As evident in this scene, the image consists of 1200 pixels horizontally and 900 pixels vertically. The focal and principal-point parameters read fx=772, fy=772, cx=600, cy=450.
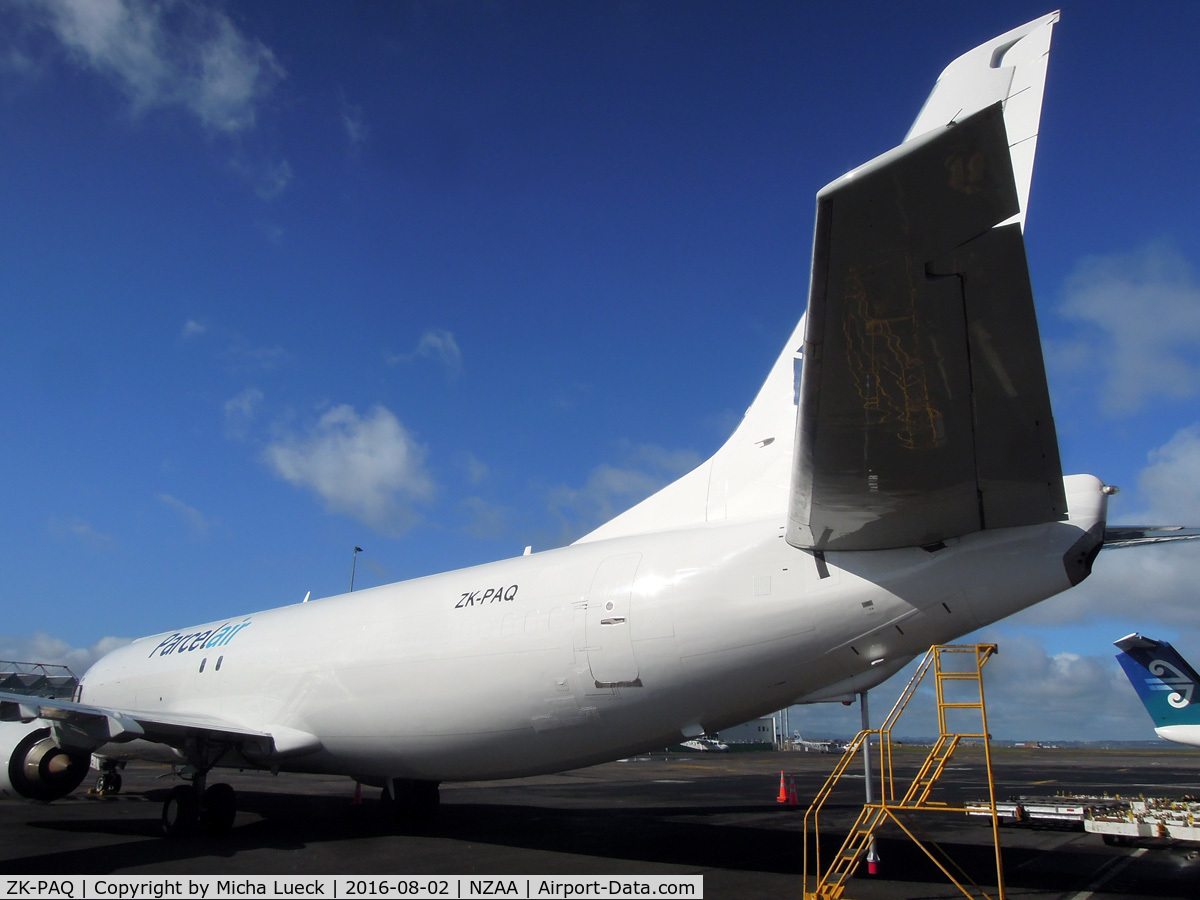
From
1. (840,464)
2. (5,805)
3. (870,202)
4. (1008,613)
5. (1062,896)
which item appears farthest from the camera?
(5,805)

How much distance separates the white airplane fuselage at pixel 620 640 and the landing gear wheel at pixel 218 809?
1182 mm

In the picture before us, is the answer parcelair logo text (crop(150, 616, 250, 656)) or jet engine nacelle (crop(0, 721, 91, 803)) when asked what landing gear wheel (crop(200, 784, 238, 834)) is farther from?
parcelair logo text (crop(150, 616, 250, 656))

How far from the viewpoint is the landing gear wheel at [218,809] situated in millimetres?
11219

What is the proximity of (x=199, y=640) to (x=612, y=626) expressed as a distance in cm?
957

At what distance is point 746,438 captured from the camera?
8.32 m

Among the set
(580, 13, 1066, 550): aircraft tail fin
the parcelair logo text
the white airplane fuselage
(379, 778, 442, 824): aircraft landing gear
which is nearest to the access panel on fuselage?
the white airplane fuselage

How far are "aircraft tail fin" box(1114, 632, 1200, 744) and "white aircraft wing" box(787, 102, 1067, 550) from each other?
15818 mm

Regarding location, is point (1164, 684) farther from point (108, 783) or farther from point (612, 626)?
point (108, 783)

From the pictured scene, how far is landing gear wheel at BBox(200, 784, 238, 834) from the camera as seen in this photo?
11219 millimetres

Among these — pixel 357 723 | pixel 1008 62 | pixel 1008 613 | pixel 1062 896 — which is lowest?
pixel 1062 896

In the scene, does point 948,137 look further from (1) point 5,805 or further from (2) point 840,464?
(1) point 5,805

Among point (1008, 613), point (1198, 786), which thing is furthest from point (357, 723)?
point (1198, 786)

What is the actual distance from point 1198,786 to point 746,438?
23.4 meters

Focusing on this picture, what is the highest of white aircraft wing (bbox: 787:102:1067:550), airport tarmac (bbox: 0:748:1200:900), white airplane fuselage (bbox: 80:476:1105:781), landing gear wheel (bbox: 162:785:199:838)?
white aircraft wing (bbox: 787:102:1067:550)
